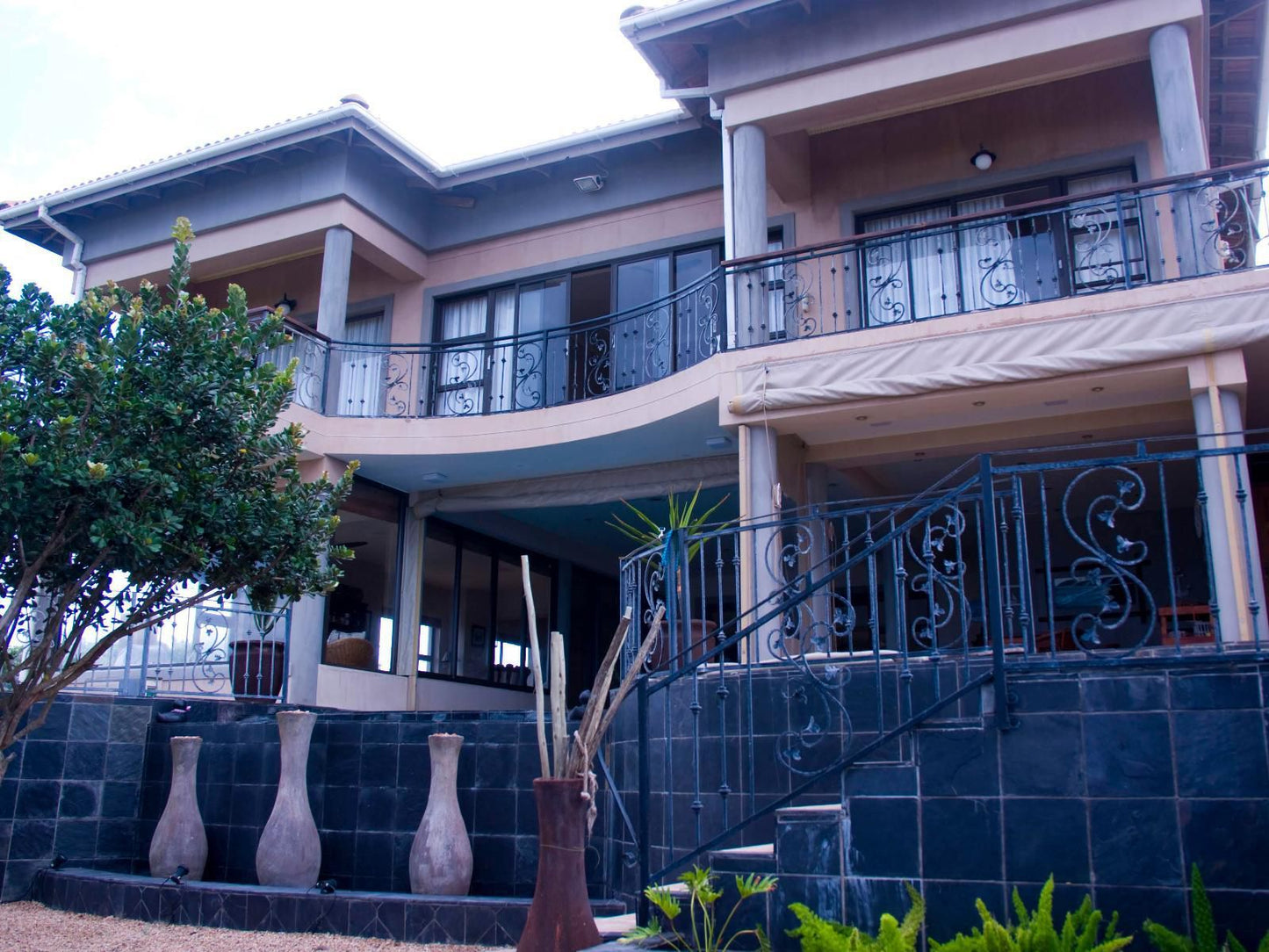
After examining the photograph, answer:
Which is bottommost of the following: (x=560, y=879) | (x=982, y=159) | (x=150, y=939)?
(x=150, y=939)

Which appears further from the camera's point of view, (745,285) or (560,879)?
(745,285)

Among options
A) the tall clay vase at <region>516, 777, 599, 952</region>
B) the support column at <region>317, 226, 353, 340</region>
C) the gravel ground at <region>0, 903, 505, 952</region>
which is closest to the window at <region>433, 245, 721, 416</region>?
the support column at <region>317, 226, 353, 340</region>

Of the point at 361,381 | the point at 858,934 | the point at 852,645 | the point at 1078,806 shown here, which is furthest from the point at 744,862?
the point at 361,381

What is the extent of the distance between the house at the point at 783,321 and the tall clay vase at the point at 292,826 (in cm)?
261

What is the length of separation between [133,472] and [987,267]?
7405 millimetres

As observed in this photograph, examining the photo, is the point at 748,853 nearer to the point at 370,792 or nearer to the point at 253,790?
the point at 370,792

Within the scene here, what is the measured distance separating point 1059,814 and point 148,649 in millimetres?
8416

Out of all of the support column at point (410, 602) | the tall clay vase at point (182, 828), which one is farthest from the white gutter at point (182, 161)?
the tall clay vase at point (182, 828)

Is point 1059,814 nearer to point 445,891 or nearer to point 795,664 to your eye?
point 795,664

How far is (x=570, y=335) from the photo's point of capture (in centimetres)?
1244

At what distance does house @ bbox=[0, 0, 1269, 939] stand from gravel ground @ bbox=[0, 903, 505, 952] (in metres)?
2.15

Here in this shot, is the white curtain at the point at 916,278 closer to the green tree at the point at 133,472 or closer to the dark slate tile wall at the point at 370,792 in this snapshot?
the dark slate tile wall at the point at 370,792

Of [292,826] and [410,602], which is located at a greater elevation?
[410,602]

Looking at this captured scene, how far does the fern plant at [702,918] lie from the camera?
486 centimetres
